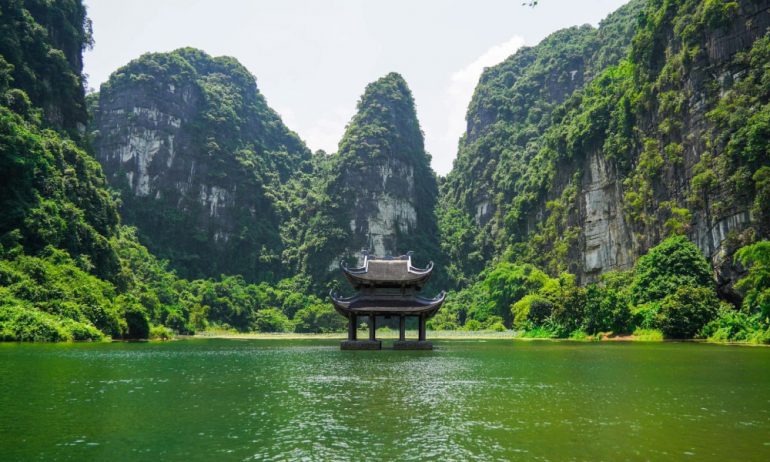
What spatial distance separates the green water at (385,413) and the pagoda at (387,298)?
44.8ft

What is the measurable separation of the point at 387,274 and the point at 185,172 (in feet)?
323

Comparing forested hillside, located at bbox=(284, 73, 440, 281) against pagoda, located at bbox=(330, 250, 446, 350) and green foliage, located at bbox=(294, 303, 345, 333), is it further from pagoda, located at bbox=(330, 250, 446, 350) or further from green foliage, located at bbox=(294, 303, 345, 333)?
pagoda, located at bbox=(330, 250, 446, 350)

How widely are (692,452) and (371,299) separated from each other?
26.1m

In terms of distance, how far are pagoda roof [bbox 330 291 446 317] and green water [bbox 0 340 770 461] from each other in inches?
533

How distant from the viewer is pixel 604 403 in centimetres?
1181

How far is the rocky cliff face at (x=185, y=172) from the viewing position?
11625 centimetres

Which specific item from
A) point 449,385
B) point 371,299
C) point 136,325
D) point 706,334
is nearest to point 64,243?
→ point 136,325

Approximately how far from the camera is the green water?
7781 millimetres

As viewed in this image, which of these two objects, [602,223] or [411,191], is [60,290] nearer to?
[602,223]

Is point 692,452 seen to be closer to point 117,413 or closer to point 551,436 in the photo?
point 551,436

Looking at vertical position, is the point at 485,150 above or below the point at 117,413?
above

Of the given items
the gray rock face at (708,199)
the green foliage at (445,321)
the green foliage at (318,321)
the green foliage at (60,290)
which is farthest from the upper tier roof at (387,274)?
the green foliage at (318,321)

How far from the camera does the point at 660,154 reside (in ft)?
178

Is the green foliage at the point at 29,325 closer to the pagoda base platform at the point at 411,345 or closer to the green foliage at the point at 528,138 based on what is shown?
the pagoda base platform at the point at 411,345
